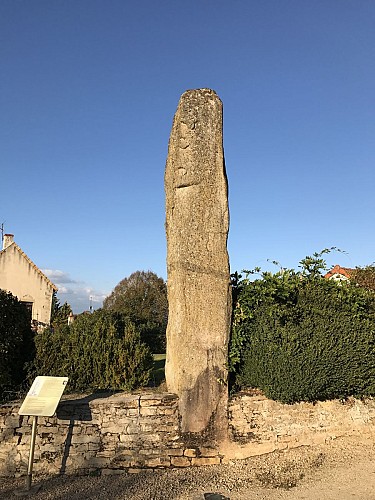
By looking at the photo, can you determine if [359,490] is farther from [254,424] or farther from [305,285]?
[305,285]

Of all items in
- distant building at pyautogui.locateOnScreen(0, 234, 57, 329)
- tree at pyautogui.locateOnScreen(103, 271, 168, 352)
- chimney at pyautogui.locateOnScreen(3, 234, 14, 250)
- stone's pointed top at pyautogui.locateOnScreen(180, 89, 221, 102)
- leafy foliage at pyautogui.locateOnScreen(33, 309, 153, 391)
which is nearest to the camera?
stone's pointed top at pyautogui.locateOnScreen(180, 89, 221, 102)

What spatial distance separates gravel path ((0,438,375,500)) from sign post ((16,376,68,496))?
381mm

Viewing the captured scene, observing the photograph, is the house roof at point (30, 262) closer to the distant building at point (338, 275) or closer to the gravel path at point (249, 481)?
the distant building at point (338, 275)

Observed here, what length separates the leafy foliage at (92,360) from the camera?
7.59 m

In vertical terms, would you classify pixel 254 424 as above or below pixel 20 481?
above

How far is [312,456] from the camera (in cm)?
668

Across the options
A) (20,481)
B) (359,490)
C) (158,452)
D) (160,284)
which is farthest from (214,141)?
(160,284)

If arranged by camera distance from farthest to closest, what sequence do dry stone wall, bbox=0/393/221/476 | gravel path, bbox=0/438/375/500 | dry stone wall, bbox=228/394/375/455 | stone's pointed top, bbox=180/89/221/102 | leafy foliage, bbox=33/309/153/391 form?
1. leafy foliage, bbox=33/309/153/391
2. stone's pointed top, bbox=180/89/221/102
3. dry stone wall, bbox=228/394/375/455
4. dry stone wall, bbox=0/393/221/476
5. gravel path, bbox=0/438/375/500

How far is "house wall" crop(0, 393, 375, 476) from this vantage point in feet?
20.7

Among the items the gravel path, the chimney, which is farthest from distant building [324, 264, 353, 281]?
the chimney

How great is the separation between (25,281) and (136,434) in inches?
748

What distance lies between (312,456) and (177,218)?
14.5 feet

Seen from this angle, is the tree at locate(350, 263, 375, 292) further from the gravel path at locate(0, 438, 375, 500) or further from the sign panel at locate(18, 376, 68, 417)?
the sign panel at locate(18, 376, 68, 417)

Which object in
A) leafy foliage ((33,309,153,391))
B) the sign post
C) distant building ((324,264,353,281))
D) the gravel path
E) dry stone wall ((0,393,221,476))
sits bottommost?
the gravel path
